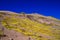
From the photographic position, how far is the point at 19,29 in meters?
24.6

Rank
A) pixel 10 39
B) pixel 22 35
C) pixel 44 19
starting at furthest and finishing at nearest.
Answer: pixel 44 19
pixel 22 35
pixel 10 39

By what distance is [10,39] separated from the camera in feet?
70.4

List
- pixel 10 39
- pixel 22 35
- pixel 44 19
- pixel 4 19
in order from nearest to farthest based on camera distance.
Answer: pixel 10 39 < pixel 22 35 < pixel 4 19 < pixel 44 19

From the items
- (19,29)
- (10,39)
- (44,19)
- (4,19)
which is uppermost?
(44,19)

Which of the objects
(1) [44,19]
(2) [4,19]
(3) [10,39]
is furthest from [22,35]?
(1) [44,19]

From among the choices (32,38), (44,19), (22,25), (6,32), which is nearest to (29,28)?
(22,25)

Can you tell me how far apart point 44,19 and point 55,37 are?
1343 cm

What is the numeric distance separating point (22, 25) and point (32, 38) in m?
4.04

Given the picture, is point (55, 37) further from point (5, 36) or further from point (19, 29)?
point (5, 36)

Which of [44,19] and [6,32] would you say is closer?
[6,32]

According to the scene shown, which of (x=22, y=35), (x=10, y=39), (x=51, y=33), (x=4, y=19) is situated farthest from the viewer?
(x=51, y=33)

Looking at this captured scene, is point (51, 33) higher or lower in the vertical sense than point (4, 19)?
lower

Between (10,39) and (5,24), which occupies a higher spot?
(5,24)

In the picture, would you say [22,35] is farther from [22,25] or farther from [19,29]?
[22,25]
